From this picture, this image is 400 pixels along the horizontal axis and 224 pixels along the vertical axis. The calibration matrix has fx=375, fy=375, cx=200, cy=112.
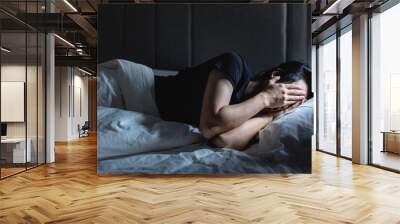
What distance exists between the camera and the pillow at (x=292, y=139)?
6.09 m

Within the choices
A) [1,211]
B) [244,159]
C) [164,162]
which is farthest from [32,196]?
[244,159]

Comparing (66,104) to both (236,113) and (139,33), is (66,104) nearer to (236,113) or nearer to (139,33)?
(139,33)

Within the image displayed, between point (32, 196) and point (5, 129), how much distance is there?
260 cm

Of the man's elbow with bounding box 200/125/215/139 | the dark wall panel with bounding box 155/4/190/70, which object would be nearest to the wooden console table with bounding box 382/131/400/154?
the man's elbow with bounding box 200/125/215/139

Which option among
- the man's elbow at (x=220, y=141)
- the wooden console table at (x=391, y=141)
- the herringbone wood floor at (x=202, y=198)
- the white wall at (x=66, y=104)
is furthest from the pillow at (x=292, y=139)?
the white wall at (x=66, y=104)

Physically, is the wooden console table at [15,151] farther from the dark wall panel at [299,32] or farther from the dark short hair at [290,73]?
the dark wall panel at [299,32]

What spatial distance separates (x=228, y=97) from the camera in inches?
235

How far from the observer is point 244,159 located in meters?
6.09

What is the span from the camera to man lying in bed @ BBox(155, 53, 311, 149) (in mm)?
5973

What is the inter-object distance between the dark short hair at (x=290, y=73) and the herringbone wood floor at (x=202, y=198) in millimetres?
1620

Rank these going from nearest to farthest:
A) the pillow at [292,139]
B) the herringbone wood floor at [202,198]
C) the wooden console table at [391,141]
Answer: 1. the herringbone wood floor at [202,198]
2. the pillow at [292,139]
3. the wooden console table at [391,141]

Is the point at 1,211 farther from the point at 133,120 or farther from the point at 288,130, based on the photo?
the point at 288,130

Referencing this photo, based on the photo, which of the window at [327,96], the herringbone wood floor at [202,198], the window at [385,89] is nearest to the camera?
the herringbone wood floor at [202,198]

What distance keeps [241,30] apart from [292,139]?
1977mm
